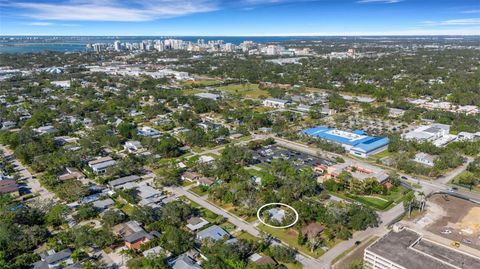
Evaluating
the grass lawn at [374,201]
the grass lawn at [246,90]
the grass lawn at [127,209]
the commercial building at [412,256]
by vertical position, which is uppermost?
the grass lawn at [246,90]

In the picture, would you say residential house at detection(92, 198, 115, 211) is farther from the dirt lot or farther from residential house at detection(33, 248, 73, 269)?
the dirt lot

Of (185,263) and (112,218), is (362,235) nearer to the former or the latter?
(185,263)

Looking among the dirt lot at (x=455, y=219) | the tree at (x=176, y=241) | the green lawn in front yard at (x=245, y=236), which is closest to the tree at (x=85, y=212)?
the tree at (x=176, y=241)

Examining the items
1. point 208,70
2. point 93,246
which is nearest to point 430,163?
point 93,246

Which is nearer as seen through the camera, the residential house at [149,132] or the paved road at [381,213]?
the paved road at [381,213]

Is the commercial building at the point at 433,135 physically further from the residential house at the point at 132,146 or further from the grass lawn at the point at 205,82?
the grass lawn at the point at 205,82

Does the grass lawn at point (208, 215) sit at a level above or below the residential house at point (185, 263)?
below

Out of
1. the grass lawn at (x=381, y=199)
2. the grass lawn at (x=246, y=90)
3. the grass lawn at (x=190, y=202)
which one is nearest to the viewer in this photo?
the grass lawn at (x=381, y=199)
